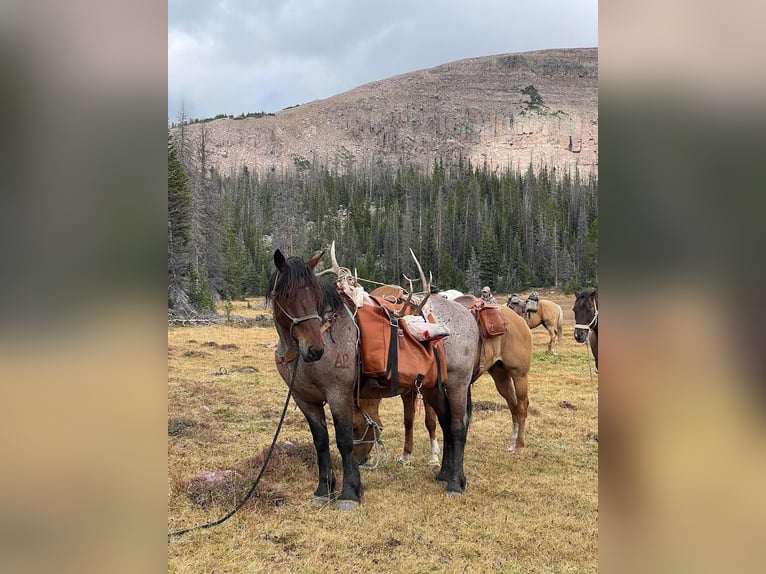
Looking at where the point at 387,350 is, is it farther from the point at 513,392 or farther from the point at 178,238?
the point at 178,238

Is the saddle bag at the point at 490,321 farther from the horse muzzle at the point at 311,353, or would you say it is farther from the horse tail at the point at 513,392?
the horse muzzle at the point at 311,353

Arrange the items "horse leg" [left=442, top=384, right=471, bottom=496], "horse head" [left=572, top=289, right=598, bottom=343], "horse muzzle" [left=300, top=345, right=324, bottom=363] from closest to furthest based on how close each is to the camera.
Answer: "horse muzzle" [left=300, top=345, right=324, bottom=363] → "horse leg" [left=442, top=384, right=471, bottom=496] → "horse head" [left=572, top=289, right=598, bottom=343]

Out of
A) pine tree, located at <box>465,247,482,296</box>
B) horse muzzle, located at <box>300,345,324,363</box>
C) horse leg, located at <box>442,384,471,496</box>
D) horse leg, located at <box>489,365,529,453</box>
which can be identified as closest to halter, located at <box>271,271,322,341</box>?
horse muzzle, located at <box>300,345,324,363</box>

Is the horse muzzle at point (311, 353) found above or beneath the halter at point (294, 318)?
beneath

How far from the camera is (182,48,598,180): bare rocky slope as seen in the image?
12250 cm

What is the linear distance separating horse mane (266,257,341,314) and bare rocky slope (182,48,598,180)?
108 meters

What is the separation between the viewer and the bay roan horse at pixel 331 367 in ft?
15.2

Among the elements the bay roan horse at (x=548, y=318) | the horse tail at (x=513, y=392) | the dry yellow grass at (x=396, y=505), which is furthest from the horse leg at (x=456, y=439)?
the bay roan horse at (x=548, y=318)

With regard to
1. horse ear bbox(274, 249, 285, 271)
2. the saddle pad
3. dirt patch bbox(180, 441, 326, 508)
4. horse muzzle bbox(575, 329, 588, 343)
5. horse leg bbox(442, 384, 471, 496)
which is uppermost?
horse ear bbox(274, 249, 285, 271)

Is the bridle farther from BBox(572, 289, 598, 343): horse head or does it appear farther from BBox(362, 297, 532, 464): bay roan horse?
BBox(572, 289, 598, 343): horse head

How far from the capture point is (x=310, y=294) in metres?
4.66
